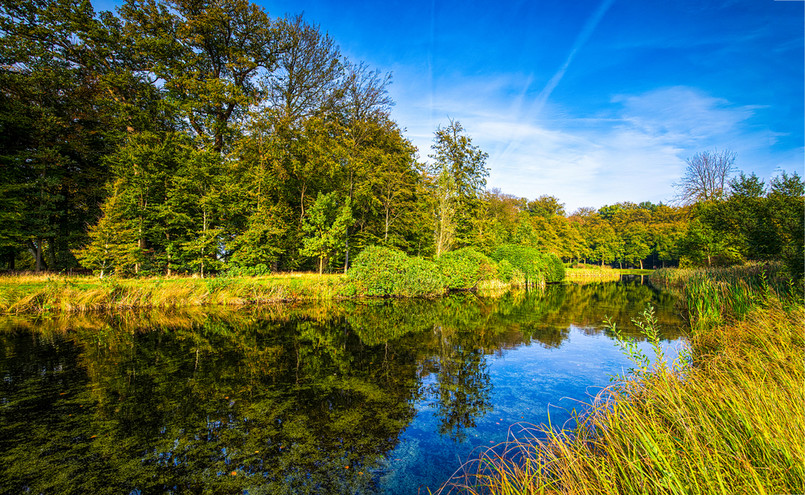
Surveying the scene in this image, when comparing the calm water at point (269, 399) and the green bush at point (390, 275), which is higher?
the green bush at point (390, 275)

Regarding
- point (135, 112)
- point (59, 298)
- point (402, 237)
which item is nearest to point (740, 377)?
point (59, 298)

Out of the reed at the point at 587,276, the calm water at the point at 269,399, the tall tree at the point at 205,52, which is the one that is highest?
the tall tree at the point at 205,52

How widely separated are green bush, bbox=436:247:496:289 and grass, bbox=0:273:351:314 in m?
7.15

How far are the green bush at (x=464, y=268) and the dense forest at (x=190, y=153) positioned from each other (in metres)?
2.19

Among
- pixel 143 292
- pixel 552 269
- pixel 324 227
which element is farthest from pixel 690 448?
pixel 552 269

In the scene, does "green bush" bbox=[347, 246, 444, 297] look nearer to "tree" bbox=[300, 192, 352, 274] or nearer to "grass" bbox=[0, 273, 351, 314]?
"grass" bbox=[0, 273, 351, 314]

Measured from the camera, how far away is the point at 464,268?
20.9 m

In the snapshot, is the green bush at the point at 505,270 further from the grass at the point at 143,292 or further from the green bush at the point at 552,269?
the grass at the point at 143,292

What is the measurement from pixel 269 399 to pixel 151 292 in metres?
10.9

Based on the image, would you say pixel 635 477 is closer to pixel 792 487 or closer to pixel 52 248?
pixel 792 487

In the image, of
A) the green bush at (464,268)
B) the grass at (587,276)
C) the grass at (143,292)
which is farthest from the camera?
the grass at (587,276)

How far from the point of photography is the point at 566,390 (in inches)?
221

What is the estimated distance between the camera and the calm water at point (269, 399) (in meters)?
3.30

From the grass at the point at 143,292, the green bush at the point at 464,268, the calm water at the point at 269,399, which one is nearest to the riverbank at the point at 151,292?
the grass at the point at 143,292
